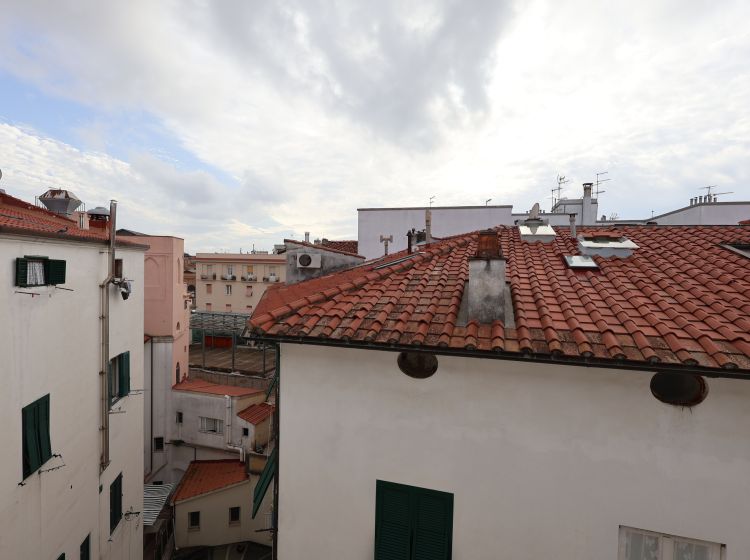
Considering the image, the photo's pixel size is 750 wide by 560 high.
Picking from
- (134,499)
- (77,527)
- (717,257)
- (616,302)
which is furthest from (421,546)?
(134,499)

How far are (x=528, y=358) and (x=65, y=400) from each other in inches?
391

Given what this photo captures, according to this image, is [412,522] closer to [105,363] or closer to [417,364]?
[417,364]

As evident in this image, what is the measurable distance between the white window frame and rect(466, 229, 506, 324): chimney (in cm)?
1913

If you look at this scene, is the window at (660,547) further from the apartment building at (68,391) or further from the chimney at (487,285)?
the apartment building at (68,391)

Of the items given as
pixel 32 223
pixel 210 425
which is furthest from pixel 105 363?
pixel 210 425

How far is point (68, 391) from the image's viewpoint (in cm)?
820

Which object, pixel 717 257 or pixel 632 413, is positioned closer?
pixel 632 413

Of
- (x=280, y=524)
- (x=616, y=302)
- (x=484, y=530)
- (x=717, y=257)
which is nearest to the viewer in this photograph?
(x=484, y=530)

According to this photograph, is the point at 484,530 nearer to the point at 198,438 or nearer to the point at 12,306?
the point at 12,306

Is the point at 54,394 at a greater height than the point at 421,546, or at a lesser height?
greater

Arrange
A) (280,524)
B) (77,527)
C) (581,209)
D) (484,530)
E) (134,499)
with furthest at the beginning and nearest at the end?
(581,209) < (134,499) < (77,527) < (280,524) < (484,530)

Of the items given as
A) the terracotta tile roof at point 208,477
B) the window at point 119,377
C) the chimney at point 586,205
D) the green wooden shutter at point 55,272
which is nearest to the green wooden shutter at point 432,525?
the green wooden shutter at point 55,272

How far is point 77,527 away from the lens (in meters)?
8.52

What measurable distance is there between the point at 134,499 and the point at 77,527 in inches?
151
